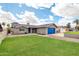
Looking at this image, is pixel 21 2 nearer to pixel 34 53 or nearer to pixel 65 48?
pixel 34 53

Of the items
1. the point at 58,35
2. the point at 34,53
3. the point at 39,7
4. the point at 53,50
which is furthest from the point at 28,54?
the point at 39,7

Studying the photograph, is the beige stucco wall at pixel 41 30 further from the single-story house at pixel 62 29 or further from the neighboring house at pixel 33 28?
the single-story house at pixel 62 29

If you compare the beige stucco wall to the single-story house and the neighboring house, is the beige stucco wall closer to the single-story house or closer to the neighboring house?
the neighboring house

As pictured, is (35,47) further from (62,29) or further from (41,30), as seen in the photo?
(62,29)

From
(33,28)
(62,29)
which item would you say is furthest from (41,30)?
(62,29)

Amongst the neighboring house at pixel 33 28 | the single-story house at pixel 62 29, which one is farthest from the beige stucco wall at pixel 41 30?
the single-story house at pixel 62 29

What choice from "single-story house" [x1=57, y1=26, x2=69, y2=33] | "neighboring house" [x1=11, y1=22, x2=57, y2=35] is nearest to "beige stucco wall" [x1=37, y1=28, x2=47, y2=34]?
"neighboring house" [x1=11, y1=22, x2=57, y2=35]
